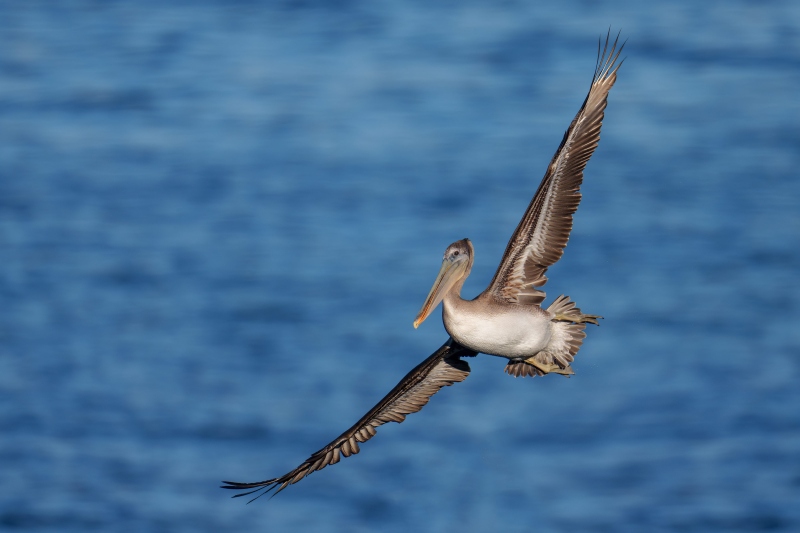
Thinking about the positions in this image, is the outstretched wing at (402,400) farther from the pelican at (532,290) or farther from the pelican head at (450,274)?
the pelican head at (450,274)

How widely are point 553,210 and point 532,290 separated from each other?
708 mm

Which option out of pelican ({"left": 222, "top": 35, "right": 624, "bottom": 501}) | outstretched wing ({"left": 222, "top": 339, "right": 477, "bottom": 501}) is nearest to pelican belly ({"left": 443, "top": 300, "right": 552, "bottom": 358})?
pelican ({"left": 222, "top": 35, "right": 624, "bottom": 501})

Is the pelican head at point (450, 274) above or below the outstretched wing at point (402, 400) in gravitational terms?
above

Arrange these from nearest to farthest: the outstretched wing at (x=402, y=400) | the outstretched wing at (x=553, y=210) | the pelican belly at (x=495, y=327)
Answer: the pelican belly at (x=495, y=327)
the outstretched wing at (x=553, y=210)
the outstretched wing at (x=402, y=400)

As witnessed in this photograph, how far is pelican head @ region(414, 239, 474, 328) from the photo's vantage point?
11.8 m

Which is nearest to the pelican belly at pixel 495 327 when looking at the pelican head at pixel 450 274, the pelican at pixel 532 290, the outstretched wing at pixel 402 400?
the pelican at pixel 532 290

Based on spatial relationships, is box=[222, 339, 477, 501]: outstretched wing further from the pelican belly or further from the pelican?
the pelican belly

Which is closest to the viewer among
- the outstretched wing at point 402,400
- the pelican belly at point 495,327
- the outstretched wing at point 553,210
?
the pelican belly at point 495,327

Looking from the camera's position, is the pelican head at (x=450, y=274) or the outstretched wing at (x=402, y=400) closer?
the pelican head at (x=450, y=274)

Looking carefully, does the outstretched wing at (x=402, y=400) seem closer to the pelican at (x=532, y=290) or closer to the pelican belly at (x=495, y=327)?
the pelican at (x=532, y=290)

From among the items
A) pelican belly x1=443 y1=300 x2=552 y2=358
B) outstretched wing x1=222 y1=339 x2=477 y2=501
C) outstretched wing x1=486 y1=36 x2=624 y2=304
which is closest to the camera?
pelican belly x1=443 y1=300 x2=552 y2=358

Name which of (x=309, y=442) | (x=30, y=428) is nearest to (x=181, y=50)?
(x=30, y=428)

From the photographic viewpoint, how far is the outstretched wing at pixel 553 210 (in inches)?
461

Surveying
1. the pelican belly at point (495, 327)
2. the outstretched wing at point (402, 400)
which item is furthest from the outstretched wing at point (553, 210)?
the outstretched wing at point (402, 400)
